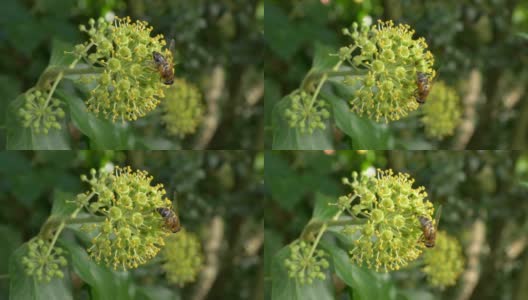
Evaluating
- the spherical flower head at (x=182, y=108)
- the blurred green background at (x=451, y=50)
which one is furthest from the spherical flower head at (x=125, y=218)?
the blurred green background at (x=451, y=50)

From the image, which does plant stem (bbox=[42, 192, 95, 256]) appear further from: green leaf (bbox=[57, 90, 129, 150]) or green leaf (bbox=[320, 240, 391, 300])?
green leaf (bbox=[320, 240, 391, 300])

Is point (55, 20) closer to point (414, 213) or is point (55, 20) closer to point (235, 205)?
point (235, 205)

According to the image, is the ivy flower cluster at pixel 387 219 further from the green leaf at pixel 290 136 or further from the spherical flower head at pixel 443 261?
the spherical flower head at pixel 443 261

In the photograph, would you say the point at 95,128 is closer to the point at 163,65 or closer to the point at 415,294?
the point at 163,65

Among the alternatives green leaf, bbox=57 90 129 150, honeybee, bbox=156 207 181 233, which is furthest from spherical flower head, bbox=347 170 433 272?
green leaf, bbox=57 90 129 150

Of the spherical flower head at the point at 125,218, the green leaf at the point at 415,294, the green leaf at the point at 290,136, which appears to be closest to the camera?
the spherical flower head at the point at 125,218

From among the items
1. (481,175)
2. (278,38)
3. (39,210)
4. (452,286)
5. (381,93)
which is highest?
(278,38)

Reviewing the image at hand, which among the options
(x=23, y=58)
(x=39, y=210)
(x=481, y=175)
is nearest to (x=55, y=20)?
(x=23, y=58)
